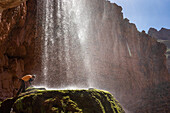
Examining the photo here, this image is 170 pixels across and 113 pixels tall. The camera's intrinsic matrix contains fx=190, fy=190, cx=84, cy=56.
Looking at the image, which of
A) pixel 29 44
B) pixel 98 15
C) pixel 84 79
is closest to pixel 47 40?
pixel 29 44

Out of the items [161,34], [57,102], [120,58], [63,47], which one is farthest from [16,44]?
[161,34]

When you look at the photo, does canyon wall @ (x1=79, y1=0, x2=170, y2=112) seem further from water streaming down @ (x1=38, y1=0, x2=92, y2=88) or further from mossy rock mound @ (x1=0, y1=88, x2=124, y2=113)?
mossy rock mound @ (x1=0, y1=88, x2=124, y2=113)

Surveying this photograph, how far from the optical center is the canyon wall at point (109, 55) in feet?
44.9

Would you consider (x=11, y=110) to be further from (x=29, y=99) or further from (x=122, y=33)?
(x=122, y=33)

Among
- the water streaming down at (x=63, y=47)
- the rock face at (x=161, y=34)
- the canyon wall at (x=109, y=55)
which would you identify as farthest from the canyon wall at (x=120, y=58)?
the rock face at (x=161, y=34)

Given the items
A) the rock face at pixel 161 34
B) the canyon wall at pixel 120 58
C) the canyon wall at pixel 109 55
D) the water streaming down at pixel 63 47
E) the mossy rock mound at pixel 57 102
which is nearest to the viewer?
the mossy rock mound at pixel 57 102

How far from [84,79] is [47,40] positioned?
6836 mm

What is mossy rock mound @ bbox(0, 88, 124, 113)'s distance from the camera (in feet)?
18.1

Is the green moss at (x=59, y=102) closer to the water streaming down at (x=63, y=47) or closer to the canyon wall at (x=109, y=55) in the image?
the canyon wall at (x=109, y=55)

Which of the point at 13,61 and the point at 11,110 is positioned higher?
the point at 13,61

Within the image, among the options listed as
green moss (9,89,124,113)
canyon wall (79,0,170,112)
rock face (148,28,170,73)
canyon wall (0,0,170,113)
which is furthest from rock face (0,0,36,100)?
rock face (148,28,170,73)

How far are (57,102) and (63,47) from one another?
13.9 m

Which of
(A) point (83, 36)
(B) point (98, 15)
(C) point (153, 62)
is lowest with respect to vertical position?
(C) point (153, 62)

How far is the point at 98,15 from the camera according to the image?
27.0m
